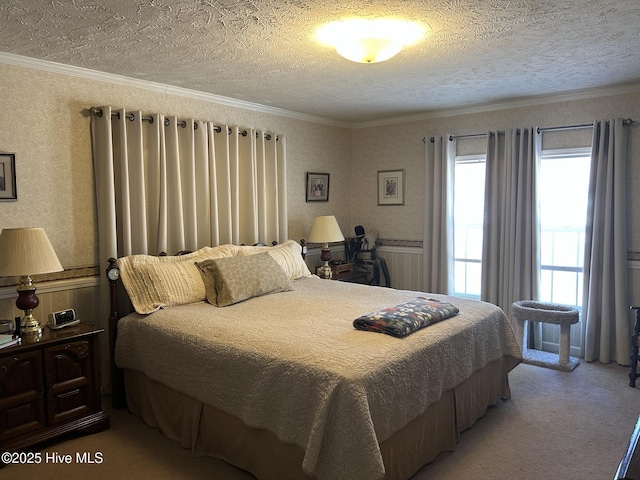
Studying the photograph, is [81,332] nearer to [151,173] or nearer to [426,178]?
[151,173]

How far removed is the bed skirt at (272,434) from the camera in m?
2.26

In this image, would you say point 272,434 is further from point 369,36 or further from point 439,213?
point 439,213

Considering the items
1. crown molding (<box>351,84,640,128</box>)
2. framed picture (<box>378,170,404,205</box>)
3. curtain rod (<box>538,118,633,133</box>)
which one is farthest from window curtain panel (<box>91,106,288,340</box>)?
curtain rod (<box>538,118,633,133</box>)

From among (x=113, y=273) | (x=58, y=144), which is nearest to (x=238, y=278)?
(x=113, y=273)

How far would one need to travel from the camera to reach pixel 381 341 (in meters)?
2.42

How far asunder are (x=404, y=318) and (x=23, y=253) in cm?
219

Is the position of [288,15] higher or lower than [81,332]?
higher

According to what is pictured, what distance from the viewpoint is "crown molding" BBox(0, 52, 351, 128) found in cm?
300

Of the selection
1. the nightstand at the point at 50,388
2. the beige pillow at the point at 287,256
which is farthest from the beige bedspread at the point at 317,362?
the beige pillow at the point at 287,256

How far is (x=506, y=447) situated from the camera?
8.95ft

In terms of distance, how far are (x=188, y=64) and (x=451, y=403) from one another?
108 inches

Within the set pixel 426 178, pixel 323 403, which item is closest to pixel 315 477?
pixel 323 403

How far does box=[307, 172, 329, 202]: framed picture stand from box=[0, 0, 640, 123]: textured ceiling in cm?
112

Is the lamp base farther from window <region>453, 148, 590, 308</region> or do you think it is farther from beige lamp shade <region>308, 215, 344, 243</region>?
window <region>453, 148, 590, 308</region>
